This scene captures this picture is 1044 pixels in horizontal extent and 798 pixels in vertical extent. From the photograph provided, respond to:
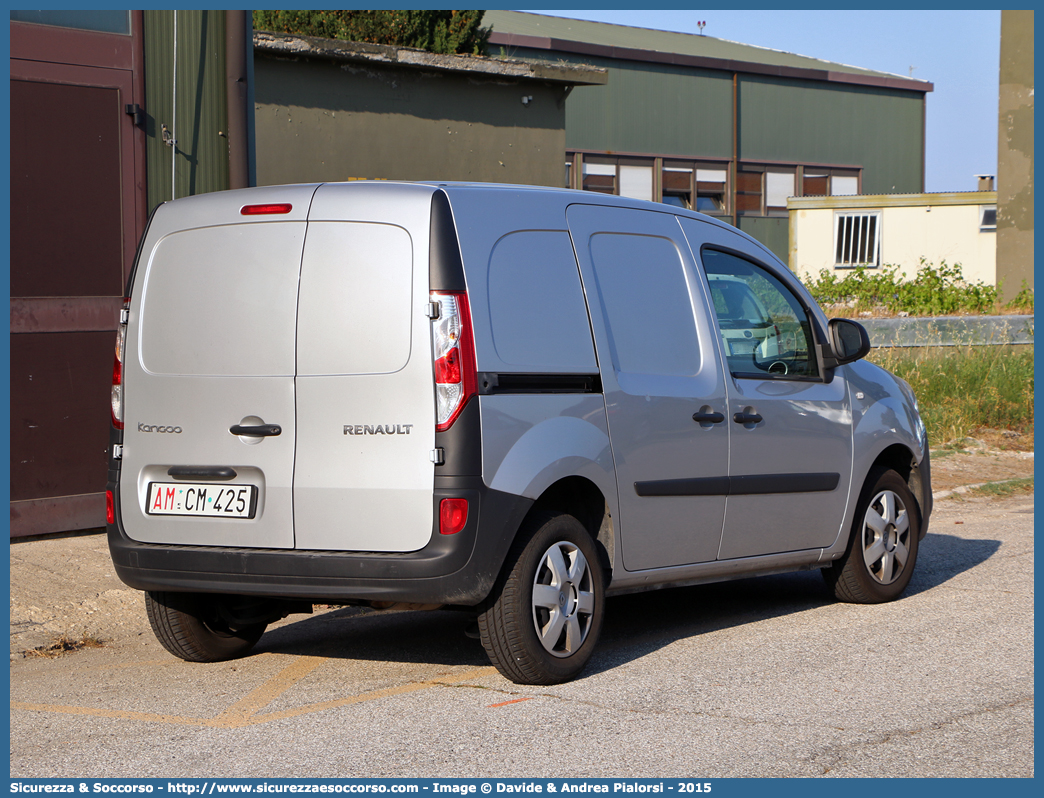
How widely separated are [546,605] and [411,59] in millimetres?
10644

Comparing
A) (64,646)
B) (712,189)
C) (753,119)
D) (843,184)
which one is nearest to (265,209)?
(64,646)

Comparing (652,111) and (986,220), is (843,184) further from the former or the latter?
(652,111)

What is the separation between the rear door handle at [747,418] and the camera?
642 centimetres

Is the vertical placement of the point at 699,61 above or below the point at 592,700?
above

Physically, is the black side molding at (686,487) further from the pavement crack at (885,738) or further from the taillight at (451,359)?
the pavement crack at (885,738)

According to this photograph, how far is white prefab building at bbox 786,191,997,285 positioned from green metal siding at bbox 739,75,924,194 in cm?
289

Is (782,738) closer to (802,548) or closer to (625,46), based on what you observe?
(802,548)

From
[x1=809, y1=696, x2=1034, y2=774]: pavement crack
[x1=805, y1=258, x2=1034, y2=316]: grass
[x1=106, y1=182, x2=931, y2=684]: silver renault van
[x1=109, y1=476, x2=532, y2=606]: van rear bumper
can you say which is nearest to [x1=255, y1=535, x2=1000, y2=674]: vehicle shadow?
[x1=106, y1=182, x2=931, y2=684]: silver renault van

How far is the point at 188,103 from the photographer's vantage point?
385 inches

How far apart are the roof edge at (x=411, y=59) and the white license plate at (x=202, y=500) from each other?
9159 mm

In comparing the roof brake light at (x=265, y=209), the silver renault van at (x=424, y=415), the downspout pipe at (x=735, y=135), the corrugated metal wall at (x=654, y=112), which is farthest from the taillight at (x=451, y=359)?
the downspout pipe at (x=735, y=135)

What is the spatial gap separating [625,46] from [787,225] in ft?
24.2

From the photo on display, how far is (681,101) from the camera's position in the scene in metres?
36.9

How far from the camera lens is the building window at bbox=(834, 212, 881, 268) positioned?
36.3 meters
